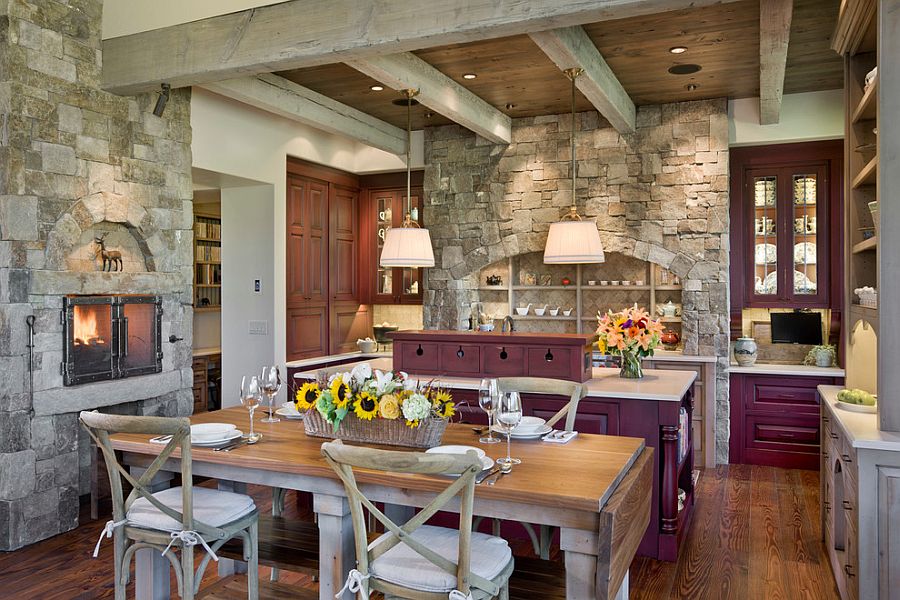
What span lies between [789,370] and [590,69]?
305cm

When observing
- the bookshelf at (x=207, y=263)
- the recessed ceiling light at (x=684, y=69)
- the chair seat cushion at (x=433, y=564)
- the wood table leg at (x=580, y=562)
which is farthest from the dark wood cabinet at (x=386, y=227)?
the wood table leg at (x=580, y=562)

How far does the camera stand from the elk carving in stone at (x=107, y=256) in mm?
4527

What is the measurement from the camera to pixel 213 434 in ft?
9.16

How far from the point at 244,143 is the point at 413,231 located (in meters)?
1.93

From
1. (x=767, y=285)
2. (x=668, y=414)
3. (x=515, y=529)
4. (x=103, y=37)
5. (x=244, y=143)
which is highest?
(x=103, y=37)

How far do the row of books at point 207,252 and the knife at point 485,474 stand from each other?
22.9ft

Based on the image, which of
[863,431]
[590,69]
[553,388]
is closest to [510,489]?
[553,388]

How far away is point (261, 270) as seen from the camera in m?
6.32

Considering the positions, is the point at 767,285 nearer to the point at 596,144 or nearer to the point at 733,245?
the point at 733,245

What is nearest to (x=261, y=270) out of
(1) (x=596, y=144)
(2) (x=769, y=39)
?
(1) (x=596, y=144)

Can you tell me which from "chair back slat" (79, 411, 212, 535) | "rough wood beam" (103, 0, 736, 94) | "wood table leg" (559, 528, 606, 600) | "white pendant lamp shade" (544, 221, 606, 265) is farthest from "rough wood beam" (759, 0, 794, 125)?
"chair back slat" (79, 411, 212, 535)

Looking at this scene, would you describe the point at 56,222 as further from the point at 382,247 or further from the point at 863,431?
the point at 863,431

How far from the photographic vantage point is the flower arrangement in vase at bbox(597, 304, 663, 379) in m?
4.25

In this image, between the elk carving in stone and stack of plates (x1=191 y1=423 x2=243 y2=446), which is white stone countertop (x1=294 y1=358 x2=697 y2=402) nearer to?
stack of plates (x1=191 y1=423 x2=243 y2=446)
